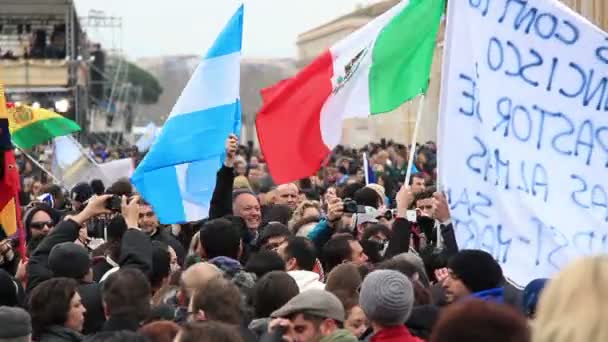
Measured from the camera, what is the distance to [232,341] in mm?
5230

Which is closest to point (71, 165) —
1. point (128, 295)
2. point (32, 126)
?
point (32, 126)

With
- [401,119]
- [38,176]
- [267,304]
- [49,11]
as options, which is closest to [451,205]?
[267,304]

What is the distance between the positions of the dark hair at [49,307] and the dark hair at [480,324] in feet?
9.79

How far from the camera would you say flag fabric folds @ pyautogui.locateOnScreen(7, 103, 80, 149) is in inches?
716

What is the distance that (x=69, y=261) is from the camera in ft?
25.4

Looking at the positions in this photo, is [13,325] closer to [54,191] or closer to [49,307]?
[49,307]

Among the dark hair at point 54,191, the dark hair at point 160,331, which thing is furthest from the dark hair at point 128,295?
the dark hair at point 54,191

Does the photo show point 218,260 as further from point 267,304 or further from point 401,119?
point 401,119

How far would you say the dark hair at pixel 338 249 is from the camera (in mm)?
8586

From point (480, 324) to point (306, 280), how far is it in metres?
3.58

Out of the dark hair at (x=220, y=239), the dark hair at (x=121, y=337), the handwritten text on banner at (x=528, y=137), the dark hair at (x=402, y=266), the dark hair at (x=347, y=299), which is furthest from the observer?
the dark hair at (x=220, y=239)

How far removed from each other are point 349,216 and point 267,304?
3891mm

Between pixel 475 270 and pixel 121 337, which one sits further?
pixel 475 270

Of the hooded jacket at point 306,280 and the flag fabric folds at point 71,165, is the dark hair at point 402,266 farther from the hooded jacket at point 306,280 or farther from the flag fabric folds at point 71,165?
the flag fabric folds at point 71,165
